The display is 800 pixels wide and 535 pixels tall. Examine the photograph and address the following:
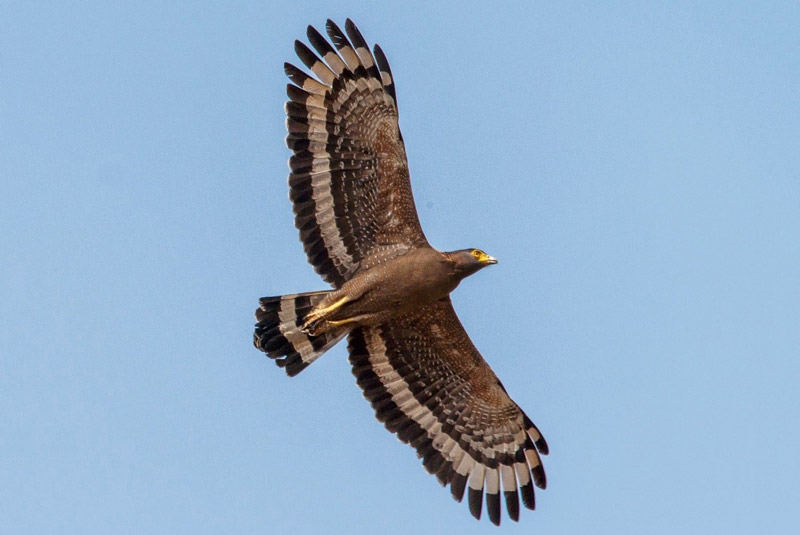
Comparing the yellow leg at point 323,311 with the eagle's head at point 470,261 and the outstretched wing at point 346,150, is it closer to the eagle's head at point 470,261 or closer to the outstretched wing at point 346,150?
the outstretched wing at point 346,150

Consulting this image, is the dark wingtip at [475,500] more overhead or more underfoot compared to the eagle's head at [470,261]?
more underfoot

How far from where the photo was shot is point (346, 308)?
16516 millimetres

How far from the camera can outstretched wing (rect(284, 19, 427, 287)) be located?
53.5 ft

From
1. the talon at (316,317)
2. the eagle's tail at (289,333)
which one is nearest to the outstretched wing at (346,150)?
the talon at (316,317)

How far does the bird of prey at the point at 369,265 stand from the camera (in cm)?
1631

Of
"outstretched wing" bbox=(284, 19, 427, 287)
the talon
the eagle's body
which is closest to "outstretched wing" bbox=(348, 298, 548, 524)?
the eagle's body

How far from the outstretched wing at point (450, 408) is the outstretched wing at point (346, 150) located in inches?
48.5

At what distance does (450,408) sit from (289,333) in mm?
2399

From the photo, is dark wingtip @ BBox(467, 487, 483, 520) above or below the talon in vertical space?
below

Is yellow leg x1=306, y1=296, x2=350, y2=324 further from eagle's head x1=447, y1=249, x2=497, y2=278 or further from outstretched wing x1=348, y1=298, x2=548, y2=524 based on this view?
eagle's head x1=447, y1=249, x2=497, y2=278

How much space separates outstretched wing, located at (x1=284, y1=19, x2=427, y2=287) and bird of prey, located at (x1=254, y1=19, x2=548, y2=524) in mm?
12

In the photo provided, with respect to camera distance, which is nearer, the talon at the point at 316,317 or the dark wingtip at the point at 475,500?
the talon at the point at 316,317

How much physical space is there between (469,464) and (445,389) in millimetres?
981

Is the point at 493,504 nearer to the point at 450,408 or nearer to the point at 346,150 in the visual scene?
the point at 450,408
